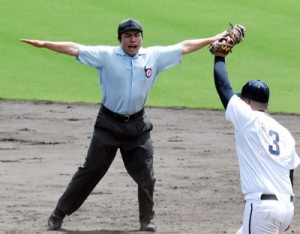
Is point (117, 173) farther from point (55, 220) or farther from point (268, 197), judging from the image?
point (268, 197)

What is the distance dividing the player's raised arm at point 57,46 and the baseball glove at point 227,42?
1808 mm

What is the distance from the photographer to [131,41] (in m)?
9.23

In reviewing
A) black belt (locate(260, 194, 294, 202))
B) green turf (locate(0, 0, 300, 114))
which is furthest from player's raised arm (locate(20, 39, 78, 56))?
green turf (locate(0, 0, 300, 114))

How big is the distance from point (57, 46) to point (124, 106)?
794 mm

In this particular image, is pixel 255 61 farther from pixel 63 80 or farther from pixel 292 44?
pixel 63 80

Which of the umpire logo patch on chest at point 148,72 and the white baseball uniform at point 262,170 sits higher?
the umpire logo patch on chest at point 148,72

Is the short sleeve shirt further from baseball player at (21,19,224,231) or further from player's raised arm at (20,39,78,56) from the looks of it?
player's raised arm at (20,39,78,56)

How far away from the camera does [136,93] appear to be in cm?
923

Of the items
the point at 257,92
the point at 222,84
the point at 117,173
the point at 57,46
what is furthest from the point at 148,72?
the point at 117,173

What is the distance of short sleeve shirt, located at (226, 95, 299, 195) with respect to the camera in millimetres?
6906

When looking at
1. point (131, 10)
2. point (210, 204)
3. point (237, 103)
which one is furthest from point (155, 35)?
point (237, 103)

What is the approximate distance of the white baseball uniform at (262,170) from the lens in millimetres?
6863

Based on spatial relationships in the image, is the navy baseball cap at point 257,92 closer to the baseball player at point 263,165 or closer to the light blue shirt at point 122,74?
the baseball player at point 263,165

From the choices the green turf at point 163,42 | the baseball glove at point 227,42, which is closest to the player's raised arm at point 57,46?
the baseball glove at point 227,42
